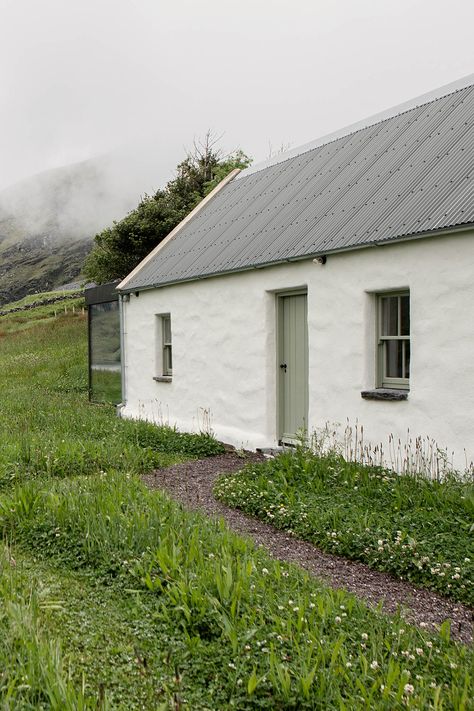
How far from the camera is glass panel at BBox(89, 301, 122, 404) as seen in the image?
1473cm

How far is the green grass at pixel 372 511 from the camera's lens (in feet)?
16.0

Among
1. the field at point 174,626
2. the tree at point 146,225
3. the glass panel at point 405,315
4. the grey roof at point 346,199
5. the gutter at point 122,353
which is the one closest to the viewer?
the field at point 174,626

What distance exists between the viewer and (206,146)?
95.6ft

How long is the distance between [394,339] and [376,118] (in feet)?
18.1

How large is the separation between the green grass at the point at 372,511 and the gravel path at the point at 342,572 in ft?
0.33

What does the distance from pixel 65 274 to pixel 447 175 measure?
11805 centimetres

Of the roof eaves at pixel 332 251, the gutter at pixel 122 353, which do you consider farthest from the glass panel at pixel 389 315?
the gutter at pixel 122 353

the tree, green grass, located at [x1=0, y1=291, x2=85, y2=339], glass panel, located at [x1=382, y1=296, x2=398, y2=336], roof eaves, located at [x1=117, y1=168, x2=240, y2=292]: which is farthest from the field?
green grass, located at [x1=0, y1=291, x2=85, y2=339]

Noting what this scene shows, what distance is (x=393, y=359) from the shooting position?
308 inches

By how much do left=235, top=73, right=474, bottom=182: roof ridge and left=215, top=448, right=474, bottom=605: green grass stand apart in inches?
253

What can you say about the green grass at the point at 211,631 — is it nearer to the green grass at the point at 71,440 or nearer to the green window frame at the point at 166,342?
the green grass at the point at 71,440

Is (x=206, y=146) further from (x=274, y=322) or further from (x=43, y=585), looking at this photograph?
(x=43, y=585)

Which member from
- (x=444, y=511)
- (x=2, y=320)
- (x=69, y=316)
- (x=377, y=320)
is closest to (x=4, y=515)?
(x=444, y=511)

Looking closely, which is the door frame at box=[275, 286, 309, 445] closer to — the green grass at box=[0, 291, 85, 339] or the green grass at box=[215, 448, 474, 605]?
the green grass at box=[215, 448, 474, 605]
